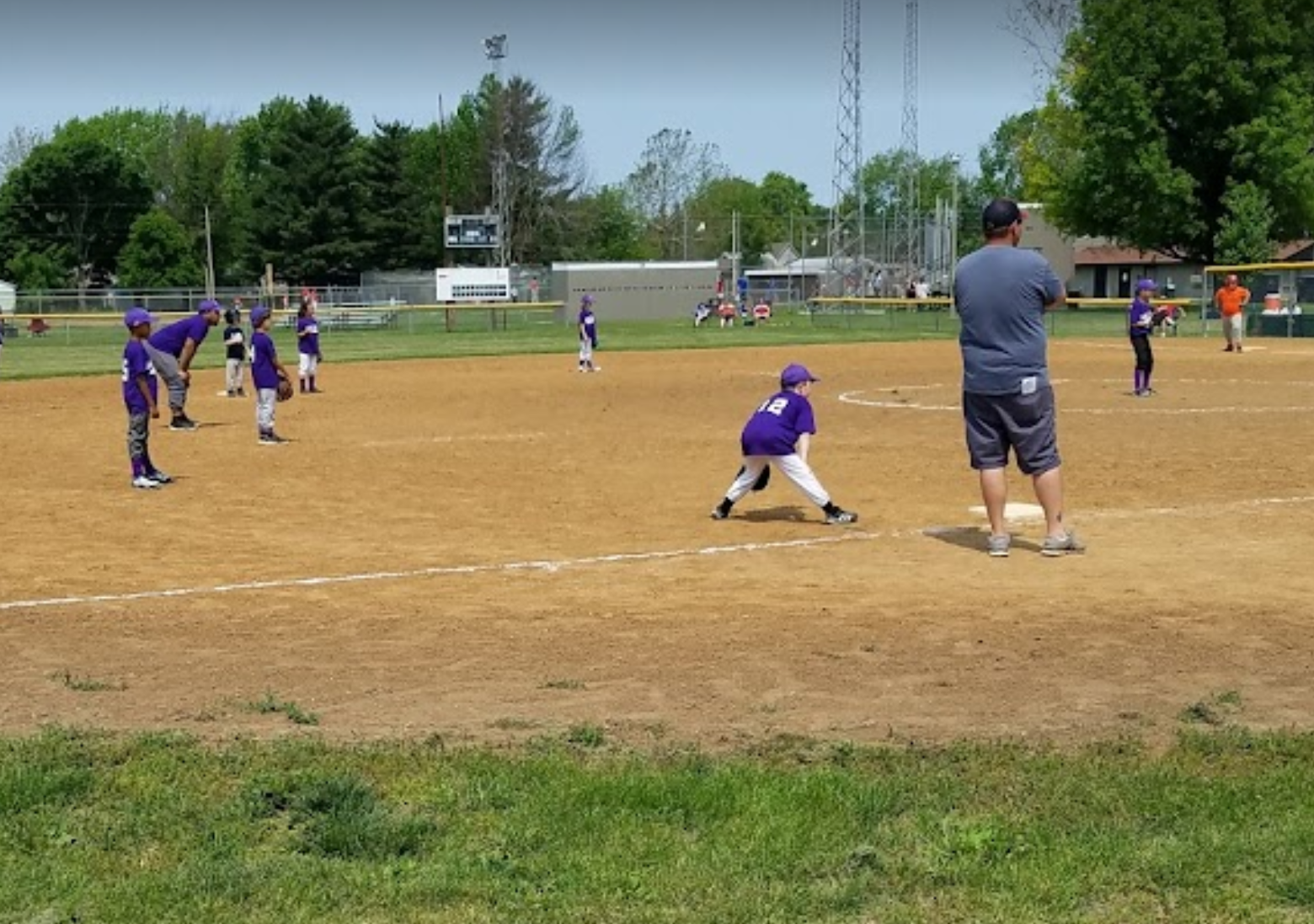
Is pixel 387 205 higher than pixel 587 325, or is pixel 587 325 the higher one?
pixel 387 205

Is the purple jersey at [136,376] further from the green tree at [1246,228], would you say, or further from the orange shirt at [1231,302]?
the green tree at [1246,228]

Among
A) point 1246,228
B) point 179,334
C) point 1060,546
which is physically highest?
point 1246,228

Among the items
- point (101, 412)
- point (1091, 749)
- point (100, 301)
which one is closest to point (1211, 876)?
point (1091, 749)

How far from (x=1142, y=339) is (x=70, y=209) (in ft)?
290

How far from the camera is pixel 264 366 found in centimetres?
1930

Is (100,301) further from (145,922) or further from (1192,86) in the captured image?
(145,922)

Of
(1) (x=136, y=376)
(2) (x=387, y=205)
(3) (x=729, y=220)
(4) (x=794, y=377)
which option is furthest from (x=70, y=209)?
(4) (x=794, y=377)

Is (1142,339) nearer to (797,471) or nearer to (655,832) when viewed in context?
(797,471)

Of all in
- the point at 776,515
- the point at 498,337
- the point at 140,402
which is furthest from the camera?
the point at 498,337

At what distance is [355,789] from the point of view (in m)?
5.42

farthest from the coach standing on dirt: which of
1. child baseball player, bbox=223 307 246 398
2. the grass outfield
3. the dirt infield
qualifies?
the grass outfield

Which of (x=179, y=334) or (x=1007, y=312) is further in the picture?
(x=179, y=334)

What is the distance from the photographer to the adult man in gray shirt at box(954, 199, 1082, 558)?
400 inches

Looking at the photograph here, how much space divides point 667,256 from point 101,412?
3811 inches
